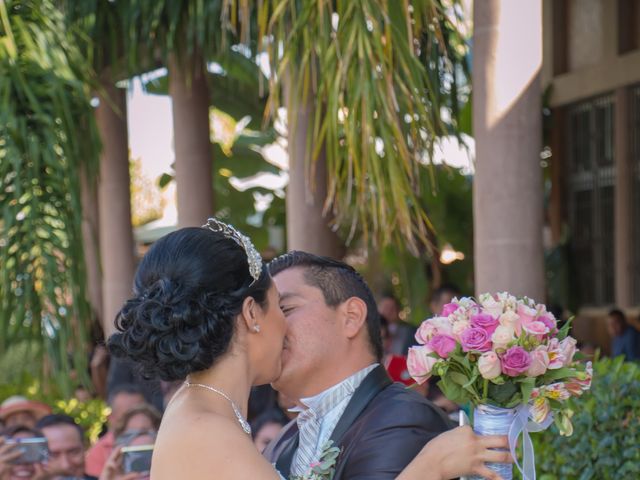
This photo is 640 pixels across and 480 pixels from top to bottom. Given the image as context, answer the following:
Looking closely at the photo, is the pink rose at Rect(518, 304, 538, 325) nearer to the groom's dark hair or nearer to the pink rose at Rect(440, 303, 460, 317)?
the pink rose at Rect(440, 303, 460, 317)

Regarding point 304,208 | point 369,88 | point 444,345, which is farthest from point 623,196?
point 444,345

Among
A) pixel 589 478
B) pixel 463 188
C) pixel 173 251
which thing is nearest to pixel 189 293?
pixel 173 251

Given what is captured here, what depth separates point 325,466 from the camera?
320 cm

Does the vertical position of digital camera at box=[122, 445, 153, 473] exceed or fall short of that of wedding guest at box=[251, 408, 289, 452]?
it exceeds it

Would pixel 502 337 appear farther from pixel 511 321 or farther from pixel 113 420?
pixel 113 420

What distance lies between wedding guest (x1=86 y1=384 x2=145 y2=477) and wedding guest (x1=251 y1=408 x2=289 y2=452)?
2.81 feet

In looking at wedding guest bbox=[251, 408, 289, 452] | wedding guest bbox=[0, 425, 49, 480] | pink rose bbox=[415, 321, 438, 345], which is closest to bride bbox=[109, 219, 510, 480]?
pink rose bbox=[415, 321, 438, 345]

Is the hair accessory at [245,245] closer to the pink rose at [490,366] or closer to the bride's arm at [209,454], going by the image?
the bride's arm at [209,454]

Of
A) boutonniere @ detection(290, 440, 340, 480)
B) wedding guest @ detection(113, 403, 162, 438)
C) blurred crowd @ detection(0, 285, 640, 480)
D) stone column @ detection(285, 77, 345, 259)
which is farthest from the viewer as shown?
stone column @ detection(285, 77, 345, 259)

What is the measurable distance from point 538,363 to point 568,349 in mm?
153

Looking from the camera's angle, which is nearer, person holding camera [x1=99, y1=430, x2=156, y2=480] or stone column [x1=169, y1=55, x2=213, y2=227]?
person holding camera [x1=99, y1=430, x2=156, y2=480]

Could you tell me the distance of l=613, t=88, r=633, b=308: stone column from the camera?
15.3 meters

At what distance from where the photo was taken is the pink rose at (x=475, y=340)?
3062mm

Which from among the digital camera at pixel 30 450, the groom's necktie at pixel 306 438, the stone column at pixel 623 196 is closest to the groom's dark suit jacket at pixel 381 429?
the groom's necktie at pixel 306 438
